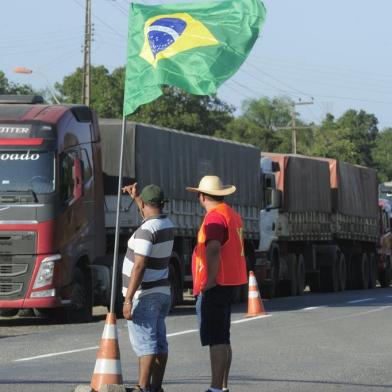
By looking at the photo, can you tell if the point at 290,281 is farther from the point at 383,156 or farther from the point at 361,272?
the point at 383,156

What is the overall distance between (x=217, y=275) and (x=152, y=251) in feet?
1.79

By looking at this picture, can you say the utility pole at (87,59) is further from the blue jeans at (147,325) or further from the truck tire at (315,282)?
the blue jeans at (147,325)

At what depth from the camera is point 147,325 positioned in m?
10.5

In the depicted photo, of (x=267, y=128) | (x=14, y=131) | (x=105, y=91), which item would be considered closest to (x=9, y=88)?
(x=105, y=91)

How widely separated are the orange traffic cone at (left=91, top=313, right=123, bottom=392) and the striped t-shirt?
660mm

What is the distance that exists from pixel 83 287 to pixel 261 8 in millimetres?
7965

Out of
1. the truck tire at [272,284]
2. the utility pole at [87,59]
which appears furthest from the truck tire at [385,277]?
the truck tire at [272,284]

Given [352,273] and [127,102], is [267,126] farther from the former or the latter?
[127,102]

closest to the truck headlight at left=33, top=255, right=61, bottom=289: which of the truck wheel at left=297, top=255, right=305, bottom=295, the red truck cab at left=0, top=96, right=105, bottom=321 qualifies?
the red truck cab at left=0, top=96, right=105, bottom=321

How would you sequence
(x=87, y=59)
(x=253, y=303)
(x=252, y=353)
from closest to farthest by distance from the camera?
1. (x=252, y=353)
2. (x=253, y=303)
3. (x=87, y=59)

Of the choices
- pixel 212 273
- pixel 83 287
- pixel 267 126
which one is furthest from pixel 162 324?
pixel 267 126

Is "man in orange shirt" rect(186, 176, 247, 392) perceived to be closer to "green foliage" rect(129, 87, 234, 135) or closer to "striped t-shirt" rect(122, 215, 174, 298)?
"striped t-shirt" rect(122, 215, 174, 298)

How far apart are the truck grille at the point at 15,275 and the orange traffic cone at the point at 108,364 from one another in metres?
9.28

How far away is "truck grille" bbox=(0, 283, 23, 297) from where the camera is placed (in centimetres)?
2028
